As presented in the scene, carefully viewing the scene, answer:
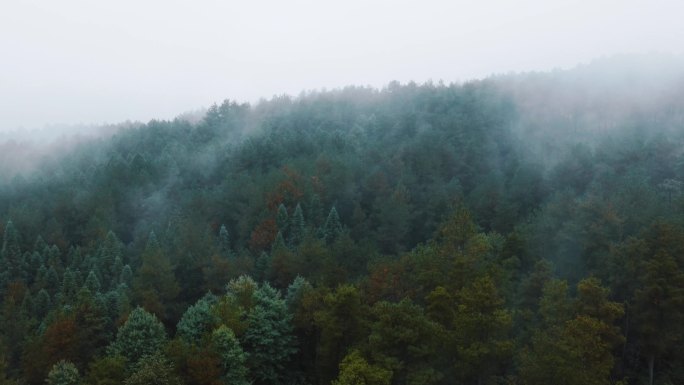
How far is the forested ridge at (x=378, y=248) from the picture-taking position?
27609 mm

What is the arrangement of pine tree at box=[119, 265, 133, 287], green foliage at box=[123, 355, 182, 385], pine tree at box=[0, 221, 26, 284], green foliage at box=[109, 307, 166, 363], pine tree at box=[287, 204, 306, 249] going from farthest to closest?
pine tree at box=[0, 221, 26, 284] < pine tree at box=[287, 204, 306, 249] < pine tree at box=[119, 265, 133, 287] < green foliage at box=[109, 307, 166, 363] < green foliage at box=[123, 355, 182, 385]

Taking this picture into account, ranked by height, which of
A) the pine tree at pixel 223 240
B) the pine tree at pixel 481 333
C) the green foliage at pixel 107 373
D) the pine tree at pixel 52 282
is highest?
the pine tree at pixel 481 333

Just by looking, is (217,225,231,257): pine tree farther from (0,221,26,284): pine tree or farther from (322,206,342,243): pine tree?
(0,221,26,284): pine tree

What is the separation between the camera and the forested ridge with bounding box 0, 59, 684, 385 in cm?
2761

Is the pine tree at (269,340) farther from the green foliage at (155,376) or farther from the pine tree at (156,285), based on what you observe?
the pine tree at (156,285)

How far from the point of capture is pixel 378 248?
56.3 metres

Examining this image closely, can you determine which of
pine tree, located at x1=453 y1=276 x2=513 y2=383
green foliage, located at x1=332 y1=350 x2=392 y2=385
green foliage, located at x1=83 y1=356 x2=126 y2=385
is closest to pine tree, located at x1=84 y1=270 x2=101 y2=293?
green foliage, located at x1=83 y1=356 x2=126 y2=385

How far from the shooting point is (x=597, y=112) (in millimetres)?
99125

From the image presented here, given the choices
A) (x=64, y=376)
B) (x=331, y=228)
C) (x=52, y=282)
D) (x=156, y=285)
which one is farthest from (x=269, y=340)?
(x=52, y=282)

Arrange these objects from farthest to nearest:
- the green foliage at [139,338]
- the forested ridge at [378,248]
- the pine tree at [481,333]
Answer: the green foliage at [139,338] → the forested ridge at [378,248] → the pine tree at [481,333]

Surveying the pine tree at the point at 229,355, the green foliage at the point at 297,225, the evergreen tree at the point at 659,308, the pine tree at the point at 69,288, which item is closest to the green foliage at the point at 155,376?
the pine tree at the point at 229,355

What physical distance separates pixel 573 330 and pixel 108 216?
2618 inches

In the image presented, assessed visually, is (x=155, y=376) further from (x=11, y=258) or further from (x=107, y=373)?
(x=11, y=258)

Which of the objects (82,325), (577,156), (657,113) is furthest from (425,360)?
(657,113)
